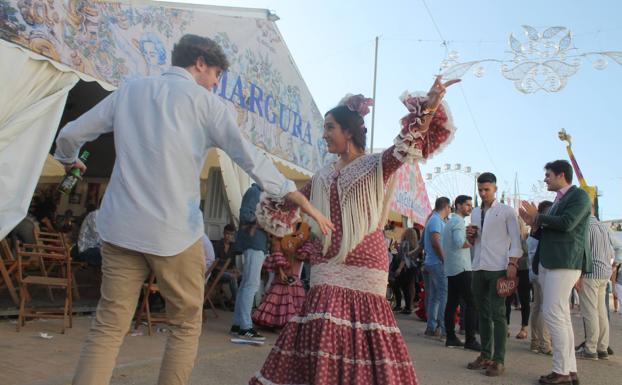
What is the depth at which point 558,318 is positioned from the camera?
4777 mm

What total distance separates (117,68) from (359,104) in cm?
401

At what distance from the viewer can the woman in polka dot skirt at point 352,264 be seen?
2.70 metres

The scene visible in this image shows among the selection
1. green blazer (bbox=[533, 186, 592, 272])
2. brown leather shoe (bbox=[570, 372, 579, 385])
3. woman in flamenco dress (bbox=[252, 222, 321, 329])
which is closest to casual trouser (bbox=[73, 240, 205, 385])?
green blazer (bbox=[533, 186, 592, 272])

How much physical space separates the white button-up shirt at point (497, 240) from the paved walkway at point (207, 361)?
1042mm

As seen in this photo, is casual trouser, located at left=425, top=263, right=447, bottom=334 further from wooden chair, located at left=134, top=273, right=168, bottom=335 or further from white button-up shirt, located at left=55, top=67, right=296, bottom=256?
white button-up shirt, located at left=55, top=67, right=296, bottom=256

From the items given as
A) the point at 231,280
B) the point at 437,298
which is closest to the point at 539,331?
the point at 437,298

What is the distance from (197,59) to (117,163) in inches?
25.8

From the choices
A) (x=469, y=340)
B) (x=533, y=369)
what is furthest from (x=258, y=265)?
(x=533, y=369)

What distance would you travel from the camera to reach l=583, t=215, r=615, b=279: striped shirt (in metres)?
6.23

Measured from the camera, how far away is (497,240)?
17.1 feet

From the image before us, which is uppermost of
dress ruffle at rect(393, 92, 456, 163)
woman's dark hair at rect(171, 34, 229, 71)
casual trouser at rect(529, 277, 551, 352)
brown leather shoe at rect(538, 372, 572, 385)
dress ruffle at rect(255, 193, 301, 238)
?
woman's dark hair at rect(171, 34, 229, 71)

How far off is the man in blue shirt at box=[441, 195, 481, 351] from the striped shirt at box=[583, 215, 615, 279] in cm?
133

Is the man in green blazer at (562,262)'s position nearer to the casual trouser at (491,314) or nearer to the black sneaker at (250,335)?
the casual trouser at (491,314)

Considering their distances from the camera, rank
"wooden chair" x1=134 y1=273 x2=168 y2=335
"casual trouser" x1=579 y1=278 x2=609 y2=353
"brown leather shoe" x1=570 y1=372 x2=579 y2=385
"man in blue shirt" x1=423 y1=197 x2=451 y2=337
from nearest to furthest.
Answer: "brown leather shoe" x1=570 y1=372 x2=579 y2=385 → "wooden chair" x1=134 y1=273 x2=168 y2=335 → "casual trouser" x1=579 y1=278 x2=609 y2=353 → "man in blue shirt" x1=423 y1=197 x2=451 y2=337
